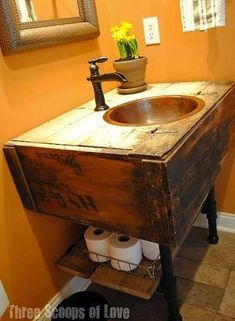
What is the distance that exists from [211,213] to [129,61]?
2.71 feet

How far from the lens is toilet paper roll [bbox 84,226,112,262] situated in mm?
1207

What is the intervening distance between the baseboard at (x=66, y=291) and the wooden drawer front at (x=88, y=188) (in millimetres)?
481

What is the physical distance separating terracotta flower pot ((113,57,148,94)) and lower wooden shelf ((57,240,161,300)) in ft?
2.43

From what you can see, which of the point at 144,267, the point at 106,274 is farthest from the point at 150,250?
the point at 106,274

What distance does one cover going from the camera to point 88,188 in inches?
35.3

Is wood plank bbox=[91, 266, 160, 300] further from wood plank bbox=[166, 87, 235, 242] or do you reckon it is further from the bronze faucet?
the bronze faucet

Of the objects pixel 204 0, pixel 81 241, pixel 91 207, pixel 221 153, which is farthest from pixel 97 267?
pixel 204 0

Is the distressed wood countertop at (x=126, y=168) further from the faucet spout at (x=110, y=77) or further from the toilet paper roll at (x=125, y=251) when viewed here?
the toilet paper roll at (x=125, y=251)

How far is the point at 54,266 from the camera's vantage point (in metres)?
1.28

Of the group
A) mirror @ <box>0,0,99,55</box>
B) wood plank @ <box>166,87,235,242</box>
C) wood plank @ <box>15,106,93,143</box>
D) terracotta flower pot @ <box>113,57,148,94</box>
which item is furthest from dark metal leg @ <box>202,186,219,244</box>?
mirror @ <box>0,0,99,55</box>

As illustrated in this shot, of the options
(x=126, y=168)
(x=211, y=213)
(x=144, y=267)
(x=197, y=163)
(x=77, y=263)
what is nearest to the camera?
(x=126, y=168)

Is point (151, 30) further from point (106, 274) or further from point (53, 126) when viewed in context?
point (106, 274)

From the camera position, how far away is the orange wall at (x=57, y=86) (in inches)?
41.6

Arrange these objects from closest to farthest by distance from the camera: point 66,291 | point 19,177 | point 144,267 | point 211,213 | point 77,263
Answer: point 19,177 → point 144,267 → point 77,263 → point 66,291 → point 211,213
